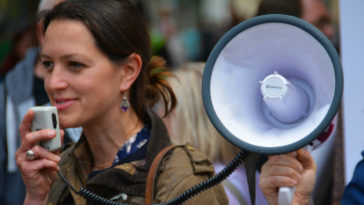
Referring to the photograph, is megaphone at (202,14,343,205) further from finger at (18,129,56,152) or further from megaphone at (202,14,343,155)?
finger at (18,129,56,152)

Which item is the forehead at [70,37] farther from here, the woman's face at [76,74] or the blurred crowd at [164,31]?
the blurred crowd at [164,31]

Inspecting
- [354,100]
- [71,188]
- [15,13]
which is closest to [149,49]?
[71,188]

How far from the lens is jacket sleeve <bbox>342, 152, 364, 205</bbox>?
1.98 m

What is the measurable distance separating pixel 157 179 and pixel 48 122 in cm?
46

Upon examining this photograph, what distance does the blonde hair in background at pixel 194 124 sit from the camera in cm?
296

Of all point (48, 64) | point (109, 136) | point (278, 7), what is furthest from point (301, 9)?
point (48, 64)

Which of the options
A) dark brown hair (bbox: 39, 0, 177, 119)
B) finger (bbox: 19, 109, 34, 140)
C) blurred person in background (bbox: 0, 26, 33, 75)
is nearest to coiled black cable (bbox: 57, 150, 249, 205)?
finger (bbox: 19, 109, 34, 140)

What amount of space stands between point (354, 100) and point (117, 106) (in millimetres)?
1044

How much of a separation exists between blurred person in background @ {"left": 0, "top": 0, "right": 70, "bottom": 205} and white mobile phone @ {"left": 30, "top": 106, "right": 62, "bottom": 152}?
80 centimetres

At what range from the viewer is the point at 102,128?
99.6 inches

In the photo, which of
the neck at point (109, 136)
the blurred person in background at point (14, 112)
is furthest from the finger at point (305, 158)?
the blurred person in background at point (14, 112)

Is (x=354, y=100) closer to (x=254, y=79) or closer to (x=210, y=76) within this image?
(x=254, y=79)

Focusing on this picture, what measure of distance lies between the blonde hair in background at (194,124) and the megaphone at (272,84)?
900mm

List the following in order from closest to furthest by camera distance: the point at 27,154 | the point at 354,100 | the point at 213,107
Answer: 1. the point at 213,107
2. the point at 27,154
3. the point at 354,100
